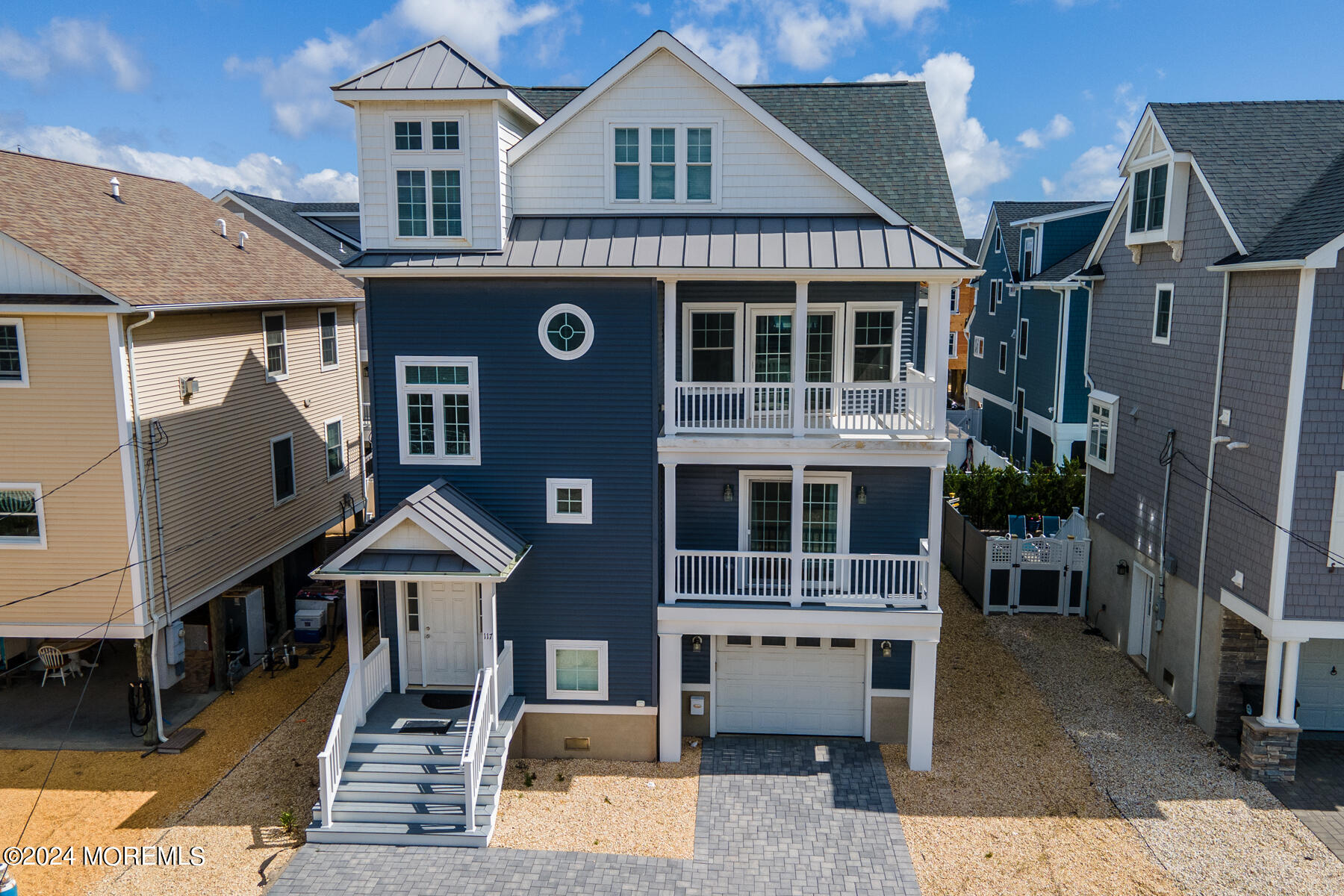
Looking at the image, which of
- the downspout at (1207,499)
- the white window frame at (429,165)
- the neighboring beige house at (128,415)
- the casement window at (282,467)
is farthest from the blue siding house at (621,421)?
the casement window at (282,467)

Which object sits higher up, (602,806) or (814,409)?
(814,409)

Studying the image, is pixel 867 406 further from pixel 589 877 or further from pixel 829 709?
pixel 589 877

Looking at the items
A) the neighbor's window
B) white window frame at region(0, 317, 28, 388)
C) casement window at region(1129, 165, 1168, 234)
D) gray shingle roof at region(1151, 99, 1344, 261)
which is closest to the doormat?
white window frame at region(0, 317, 28, 388)

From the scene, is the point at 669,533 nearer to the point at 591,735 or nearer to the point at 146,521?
the point at 591,735

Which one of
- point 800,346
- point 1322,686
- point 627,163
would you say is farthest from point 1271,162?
point 627,163

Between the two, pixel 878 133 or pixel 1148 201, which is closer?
pixel 878 133

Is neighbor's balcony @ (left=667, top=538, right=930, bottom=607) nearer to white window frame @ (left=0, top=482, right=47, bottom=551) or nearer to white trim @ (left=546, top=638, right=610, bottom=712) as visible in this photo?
white trim @ (left=546, top=638, right=610, bottom=712)
